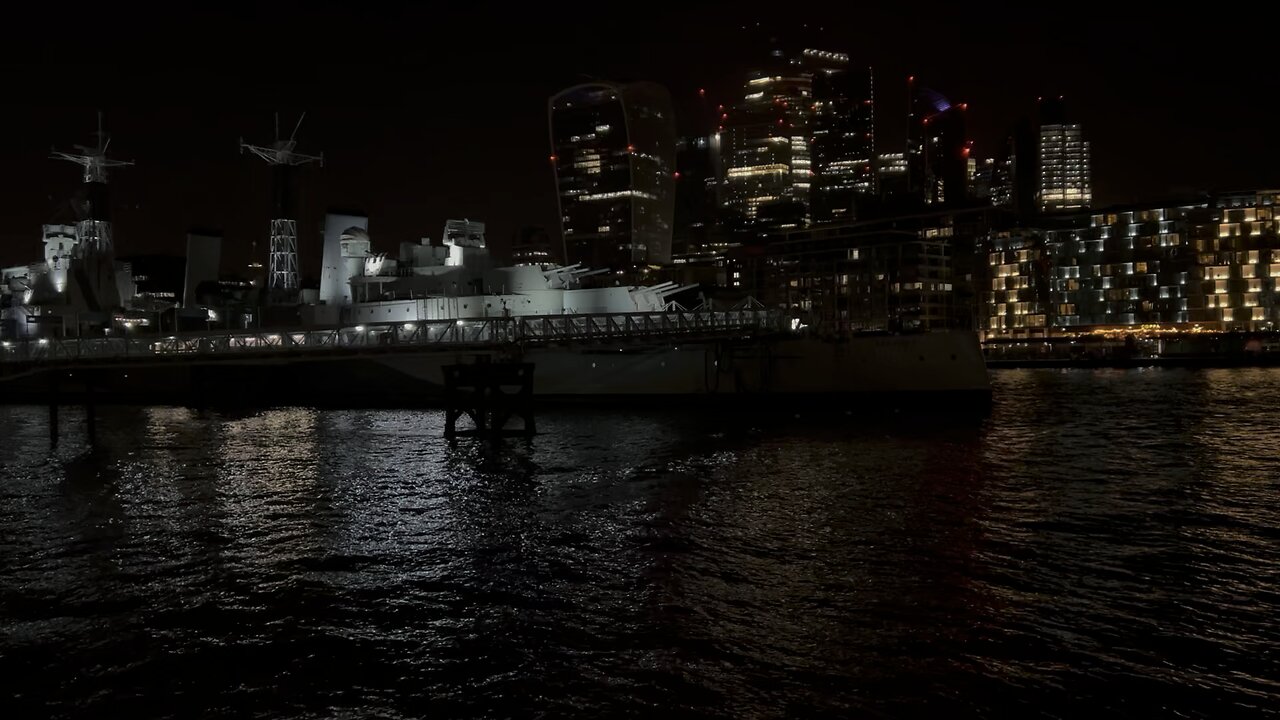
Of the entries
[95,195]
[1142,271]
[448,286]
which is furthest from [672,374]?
[1142,271]

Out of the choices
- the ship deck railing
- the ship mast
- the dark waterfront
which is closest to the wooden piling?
the dark waterfront

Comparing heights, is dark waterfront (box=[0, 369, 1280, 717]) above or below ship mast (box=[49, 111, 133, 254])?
below

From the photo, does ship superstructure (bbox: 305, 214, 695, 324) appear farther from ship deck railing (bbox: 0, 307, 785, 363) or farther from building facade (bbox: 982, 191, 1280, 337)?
building facade (bbox: 982, 191, 1280, 337)

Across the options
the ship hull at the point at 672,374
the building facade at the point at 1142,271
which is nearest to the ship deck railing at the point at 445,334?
the ship hull at the point at 672,374

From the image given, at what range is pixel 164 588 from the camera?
562 inches

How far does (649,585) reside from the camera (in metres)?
13.9

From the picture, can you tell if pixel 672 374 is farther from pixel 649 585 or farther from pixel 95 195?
pixel 95 195

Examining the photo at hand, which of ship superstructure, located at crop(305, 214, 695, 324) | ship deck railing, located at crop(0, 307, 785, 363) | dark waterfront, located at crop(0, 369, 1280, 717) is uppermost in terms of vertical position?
ship superstructure, located at crop(305, 214, 695, 324)

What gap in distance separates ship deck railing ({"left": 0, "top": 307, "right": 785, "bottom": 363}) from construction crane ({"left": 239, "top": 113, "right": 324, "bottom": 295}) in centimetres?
1709

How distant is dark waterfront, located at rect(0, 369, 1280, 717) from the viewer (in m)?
9.97

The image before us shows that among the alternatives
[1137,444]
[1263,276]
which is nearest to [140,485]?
[1137,444]

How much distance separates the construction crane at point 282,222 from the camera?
2603 inches

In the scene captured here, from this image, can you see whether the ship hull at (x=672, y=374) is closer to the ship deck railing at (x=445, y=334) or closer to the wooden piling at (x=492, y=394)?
the ship deck railing at (x=445, y=334)

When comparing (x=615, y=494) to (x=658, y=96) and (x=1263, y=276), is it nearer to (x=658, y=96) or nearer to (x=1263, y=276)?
(x=1263, y=276)
